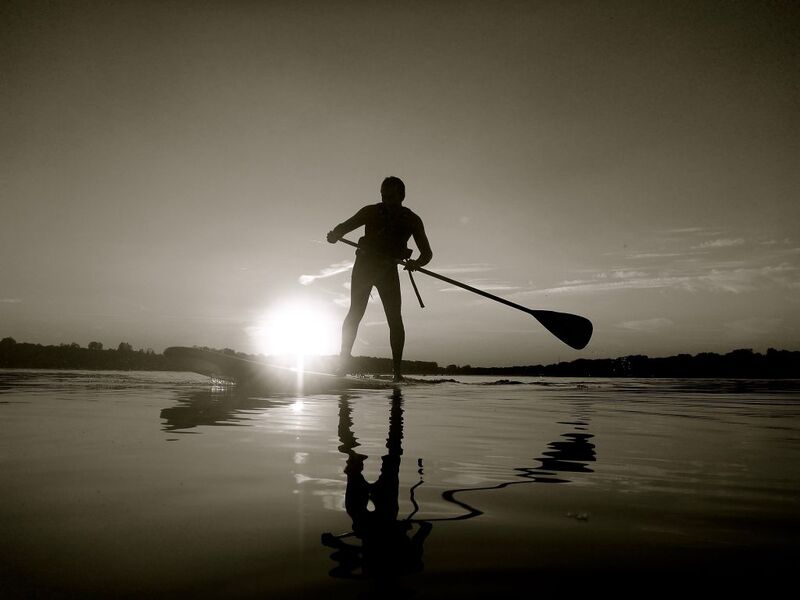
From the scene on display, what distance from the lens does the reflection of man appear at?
1008mm

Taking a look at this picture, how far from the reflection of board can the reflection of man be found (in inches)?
192

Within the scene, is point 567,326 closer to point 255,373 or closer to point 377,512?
point 255,373

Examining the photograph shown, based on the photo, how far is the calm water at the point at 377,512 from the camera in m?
0.96

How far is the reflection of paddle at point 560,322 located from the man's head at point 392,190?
919 mm

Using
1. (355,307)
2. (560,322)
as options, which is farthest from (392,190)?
(560,322)

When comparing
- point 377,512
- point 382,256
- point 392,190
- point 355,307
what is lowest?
point 377,512

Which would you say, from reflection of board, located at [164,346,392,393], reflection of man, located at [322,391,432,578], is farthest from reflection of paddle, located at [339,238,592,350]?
reflection of man, located at [322,391,432,578]

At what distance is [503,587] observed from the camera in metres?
0.94

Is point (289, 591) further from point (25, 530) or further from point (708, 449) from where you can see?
point (708, 449)

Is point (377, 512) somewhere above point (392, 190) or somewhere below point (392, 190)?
below

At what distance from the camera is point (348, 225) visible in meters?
7.86

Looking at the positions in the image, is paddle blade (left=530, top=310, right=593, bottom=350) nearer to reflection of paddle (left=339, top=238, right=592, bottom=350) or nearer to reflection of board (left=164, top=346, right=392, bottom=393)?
reflection of paddle (left=339, top=238, right=592, bottom=350)

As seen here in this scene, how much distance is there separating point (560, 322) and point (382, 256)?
3.03 meters

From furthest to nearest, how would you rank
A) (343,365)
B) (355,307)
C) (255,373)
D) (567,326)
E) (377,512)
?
(343,365) → (355,307) → (567,326) → (255,373) → (377,512)
